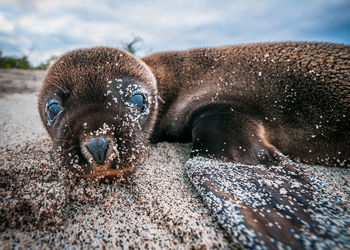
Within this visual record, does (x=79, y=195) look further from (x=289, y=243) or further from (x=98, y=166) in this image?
(x=289, y=243)

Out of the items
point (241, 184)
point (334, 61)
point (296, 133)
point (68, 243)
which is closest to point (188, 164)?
point (241, 184)

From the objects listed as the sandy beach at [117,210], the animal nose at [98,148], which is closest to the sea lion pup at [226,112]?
the animal nose at [98,148]

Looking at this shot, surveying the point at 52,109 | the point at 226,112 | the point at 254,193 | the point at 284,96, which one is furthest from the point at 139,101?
the point at 284,96

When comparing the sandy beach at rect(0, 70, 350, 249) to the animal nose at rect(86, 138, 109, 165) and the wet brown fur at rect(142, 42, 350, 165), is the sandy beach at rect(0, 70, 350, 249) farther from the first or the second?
the wet brown fur at rect(142, 42, 350, 165)

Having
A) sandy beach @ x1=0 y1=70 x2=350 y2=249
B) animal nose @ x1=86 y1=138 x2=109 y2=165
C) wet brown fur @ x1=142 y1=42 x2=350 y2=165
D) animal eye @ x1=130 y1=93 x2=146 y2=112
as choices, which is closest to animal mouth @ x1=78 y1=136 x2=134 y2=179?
animal nose @ x1=86 y1=138 x2=109 y2=165

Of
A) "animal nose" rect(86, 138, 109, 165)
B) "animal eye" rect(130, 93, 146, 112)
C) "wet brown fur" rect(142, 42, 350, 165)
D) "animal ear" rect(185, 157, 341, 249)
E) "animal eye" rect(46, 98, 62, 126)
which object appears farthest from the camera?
"wet brown fur" rect(142, 42, 350, 165)

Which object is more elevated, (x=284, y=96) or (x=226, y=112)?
(x=284, y=96)

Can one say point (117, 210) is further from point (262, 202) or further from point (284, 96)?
point (284, 96)
